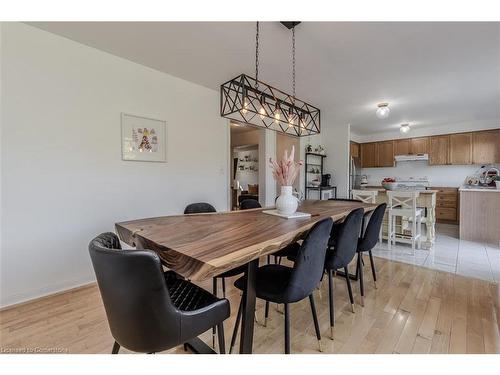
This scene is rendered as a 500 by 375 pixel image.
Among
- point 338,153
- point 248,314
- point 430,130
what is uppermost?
point 430,130

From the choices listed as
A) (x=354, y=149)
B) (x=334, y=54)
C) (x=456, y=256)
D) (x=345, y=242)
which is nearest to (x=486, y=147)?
(x=354, y=149)

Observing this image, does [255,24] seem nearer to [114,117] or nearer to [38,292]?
[114,117]

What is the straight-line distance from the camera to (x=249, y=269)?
3.74 ft

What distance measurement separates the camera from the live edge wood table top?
2.88 ft

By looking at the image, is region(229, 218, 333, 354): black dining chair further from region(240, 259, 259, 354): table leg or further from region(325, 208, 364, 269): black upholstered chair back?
region(325, 208, 364, 269): black upholstered chair back

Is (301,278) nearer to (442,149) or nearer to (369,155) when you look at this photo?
(442,149)

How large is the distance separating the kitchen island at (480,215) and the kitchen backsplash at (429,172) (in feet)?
6.17

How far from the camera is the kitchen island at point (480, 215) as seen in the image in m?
3.85

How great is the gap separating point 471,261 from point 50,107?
16.6ft

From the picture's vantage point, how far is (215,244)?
107 cm

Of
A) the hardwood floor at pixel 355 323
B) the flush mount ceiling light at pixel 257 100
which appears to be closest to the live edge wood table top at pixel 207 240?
the hardwood floor at pixel 355 323

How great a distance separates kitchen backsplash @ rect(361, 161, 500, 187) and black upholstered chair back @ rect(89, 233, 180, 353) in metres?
6.97

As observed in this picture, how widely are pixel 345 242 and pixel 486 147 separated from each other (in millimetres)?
5601
